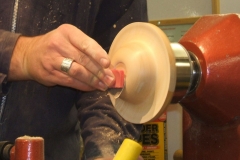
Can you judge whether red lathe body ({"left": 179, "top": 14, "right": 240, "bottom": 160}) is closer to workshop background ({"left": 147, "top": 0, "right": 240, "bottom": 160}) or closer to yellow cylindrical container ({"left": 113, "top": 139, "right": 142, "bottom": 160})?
yellow cylindrical container ({"left": 113, "top": 139, "right": 142, "bottom": 160})

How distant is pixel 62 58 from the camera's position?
547 mm

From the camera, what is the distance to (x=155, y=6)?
4.82ft

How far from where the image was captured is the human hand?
1.69 ft

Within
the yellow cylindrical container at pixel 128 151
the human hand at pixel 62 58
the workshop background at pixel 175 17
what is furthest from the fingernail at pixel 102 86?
the workshop background at pixel 175 17

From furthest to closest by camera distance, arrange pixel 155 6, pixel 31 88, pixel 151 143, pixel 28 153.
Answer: pixel 155 6 < pixel 151 143 < pixel 31 88 < pixel 28 153

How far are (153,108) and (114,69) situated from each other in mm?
80

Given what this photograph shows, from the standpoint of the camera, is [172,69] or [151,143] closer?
[172,69]

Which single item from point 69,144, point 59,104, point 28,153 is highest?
point 28,153

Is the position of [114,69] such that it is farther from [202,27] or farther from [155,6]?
[155,6]

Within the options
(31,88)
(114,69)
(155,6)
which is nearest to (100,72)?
(114,69)

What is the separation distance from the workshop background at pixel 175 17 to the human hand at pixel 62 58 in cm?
85

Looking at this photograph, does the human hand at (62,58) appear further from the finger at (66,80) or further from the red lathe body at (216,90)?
the red lathe body at (216,90)

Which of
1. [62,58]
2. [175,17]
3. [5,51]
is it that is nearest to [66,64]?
[62,58]

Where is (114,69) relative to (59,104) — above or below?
above
